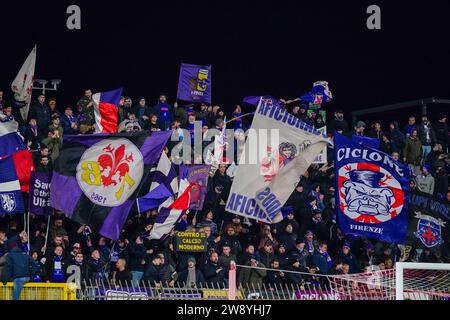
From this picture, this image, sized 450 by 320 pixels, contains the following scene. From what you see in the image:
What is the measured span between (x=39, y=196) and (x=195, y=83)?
5.84m

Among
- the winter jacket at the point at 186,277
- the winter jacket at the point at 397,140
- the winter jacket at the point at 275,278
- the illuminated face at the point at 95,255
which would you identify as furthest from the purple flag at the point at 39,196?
the winter jacket at the point at 397,140

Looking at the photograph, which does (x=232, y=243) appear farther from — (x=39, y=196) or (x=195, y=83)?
(x=195, y=83)

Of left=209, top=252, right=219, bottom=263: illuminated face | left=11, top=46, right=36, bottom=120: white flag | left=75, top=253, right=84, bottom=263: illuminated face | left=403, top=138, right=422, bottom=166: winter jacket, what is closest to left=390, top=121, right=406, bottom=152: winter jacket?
left=403, top=138, right=422, bottom=166: winter jacket

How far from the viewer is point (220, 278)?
56.9 feet

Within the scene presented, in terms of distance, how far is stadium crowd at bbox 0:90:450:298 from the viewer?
55.9ft

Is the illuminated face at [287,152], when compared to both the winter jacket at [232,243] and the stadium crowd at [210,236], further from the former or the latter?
the winter jacket at [232,243]

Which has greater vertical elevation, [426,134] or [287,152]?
[426,134]

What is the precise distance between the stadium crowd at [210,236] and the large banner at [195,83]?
966mm

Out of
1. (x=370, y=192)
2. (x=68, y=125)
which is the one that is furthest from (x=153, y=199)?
(x=370, y=192)

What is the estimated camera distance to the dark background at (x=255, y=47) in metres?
24.0

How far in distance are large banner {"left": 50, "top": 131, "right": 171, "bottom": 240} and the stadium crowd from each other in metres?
0.45

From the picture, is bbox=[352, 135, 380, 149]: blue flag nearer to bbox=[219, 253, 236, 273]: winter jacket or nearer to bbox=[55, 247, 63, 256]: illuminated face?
bbox=[219, 253, 236, 273]: winter jacket

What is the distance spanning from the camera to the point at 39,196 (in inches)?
697
